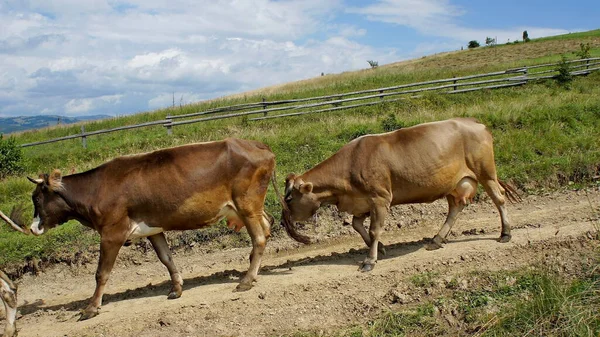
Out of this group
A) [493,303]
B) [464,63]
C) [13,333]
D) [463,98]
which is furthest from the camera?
[464,63]

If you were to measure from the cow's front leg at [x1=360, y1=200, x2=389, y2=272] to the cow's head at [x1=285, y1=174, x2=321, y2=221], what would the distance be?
0.99 meters

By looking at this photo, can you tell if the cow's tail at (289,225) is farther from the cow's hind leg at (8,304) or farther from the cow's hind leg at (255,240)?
the cow's hind leg at (8,304)

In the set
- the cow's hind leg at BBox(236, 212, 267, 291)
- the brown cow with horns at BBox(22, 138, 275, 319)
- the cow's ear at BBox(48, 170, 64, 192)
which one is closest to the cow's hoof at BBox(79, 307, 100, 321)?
the brown cow with horns at BBox(22, 138, 275, 319)

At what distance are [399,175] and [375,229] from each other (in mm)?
910

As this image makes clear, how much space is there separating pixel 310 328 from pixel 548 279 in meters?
2.67

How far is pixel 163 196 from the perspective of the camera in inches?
327

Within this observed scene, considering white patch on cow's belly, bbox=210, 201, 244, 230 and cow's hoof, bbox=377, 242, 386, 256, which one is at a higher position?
white patch on cow's belly, bbox=210, 201, 244, 230

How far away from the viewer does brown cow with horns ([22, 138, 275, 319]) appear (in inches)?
327

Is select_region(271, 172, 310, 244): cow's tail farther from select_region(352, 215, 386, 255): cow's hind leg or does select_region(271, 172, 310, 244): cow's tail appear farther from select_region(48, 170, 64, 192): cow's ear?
select_region(48, 170, 64, 192): cow's ear

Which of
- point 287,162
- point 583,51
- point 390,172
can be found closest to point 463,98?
point 583,51

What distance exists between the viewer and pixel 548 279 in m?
6.27

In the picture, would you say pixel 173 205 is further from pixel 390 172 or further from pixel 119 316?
pixel 390 172

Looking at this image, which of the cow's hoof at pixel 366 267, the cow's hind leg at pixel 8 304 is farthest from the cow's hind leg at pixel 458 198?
the cow's hind leg at pixel 8 304

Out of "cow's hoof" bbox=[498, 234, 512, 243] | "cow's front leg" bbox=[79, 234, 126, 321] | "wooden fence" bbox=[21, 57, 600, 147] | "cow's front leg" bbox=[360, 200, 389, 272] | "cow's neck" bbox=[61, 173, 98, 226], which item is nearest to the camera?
"cow's front leg" bbox=[79, 234, 126, 321]
